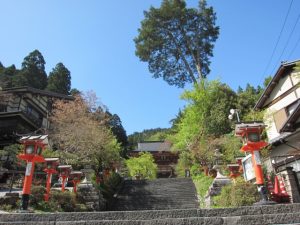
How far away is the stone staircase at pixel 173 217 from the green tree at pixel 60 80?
129 ft

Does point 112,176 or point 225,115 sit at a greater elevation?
point 225,115

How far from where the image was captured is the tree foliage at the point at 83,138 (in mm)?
19938

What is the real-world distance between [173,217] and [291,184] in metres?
7.48

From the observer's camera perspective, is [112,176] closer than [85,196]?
No

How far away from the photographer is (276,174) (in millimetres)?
12617

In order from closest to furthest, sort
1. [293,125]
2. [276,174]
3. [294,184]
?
1. [294,184]
2. [276,174]
3. [293,125]

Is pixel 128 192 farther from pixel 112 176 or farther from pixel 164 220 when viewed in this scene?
pixel 164 220

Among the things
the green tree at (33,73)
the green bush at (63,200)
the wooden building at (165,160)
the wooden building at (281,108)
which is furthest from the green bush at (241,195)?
the green tree at (33,73)

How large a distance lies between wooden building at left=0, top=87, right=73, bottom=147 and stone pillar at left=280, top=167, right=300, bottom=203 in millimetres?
17137

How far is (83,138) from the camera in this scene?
20.7m

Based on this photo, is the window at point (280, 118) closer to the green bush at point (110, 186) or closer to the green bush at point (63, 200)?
the green bush at point (110, 186)

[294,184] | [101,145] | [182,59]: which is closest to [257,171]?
[294,184]

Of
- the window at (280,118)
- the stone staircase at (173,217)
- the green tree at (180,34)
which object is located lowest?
the stone staircase at (173,217)

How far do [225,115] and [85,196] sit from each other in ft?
48.4
